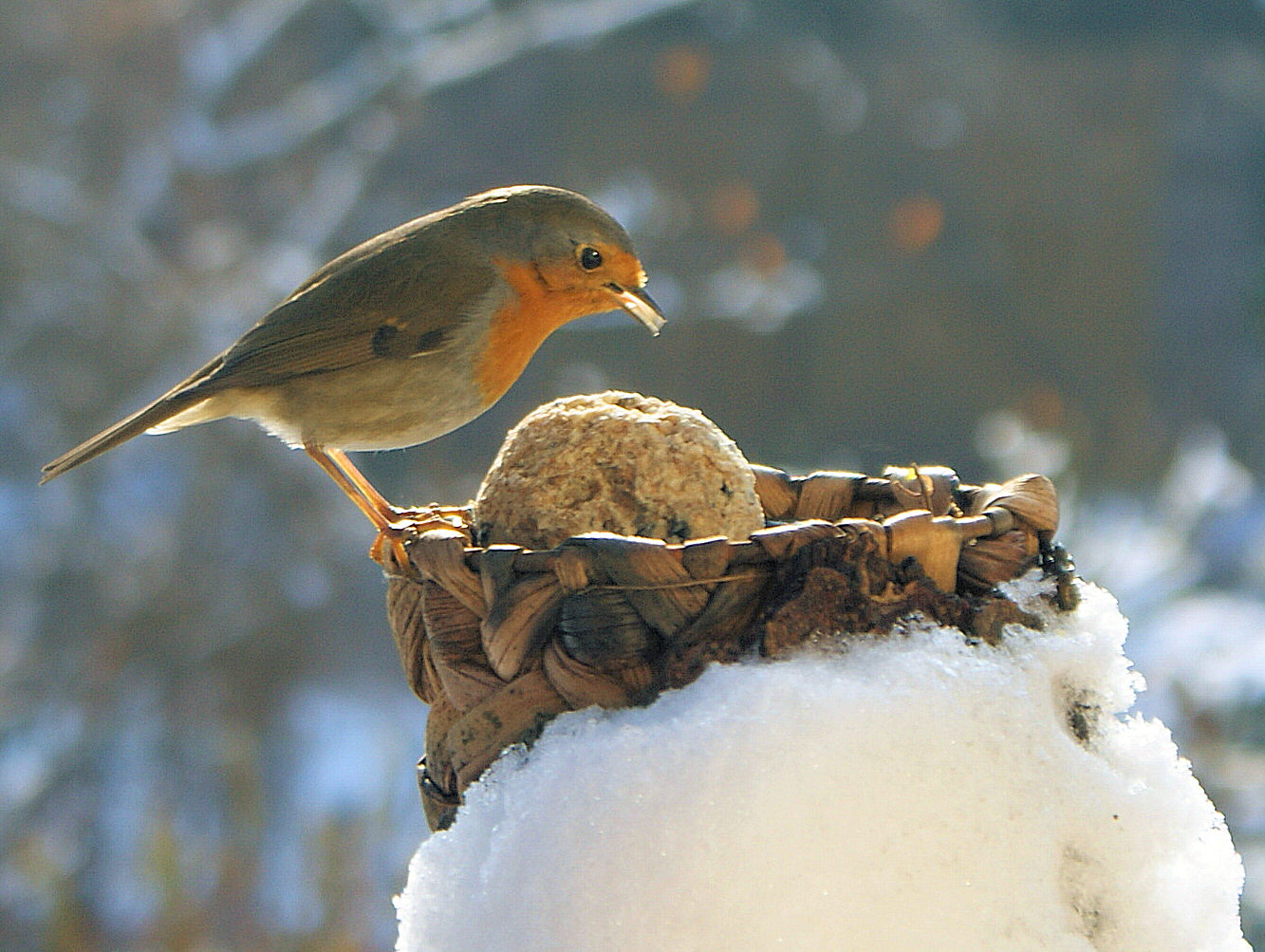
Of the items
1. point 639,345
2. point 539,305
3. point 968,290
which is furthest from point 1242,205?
point 539,305

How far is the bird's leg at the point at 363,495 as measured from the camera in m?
1.11

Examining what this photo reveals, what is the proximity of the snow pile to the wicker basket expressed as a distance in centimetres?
2

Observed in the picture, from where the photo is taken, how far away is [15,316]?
3.69 metres

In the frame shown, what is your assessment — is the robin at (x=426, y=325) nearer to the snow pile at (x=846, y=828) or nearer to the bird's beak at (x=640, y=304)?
the bird's beak at (x=640, y=304)

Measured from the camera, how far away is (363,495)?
123cm

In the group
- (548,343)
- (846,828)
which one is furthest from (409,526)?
(548,343)

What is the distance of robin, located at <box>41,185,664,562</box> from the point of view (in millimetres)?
1148

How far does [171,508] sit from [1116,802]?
329 centimetres

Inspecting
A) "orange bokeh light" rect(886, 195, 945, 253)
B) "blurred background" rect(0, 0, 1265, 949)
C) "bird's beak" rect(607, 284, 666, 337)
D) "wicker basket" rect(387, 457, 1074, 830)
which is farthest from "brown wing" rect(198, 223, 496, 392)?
"orange bokeh light" rect(886, 195, 945, 253)

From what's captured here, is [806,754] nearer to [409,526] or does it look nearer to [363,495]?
[409,526]

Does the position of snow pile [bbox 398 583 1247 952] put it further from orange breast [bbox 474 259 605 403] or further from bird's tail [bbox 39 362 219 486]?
bird's tail [bbox 39 362 219 486]

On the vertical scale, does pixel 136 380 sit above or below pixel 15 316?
below

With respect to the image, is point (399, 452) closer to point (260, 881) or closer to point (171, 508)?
point (171, 508)

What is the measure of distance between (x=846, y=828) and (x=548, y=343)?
2609mm
